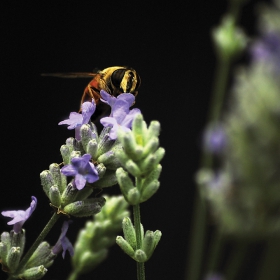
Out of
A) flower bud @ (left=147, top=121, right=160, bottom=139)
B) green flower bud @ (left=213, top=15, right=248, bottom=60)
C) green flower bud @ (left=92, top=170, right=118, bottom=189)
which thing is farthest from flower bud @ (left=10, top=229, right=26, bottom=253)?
green flower bud @ (left=213, top=15, right=248, bottom=60)

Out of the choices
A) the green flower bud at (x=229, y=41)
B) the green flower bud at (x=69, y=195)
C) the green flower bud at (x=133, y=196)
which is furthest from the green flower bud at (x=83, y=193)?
the green flower bud at (x=229, y=41)

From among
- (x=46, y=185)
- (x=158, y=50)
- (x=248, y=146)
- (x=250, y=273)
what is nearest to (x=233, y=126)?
(x=248, y=146)

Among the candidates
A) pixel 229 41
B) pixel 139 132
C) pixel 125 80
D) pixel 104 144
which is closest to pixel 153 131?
pixel 139 132

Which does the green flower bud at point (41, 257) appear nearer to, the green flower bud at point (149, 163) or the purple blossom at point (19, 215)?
the purple blossom at point (19, 215)

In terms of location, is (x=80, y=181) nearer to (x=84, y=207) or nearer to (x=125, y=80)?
(x=84, y=207)

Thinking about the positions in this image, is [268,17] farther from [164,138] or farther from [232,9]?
[164,138]
